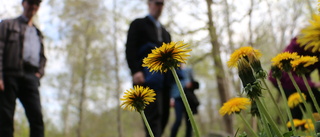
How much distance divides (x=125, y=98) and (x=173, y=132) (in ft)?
13.7

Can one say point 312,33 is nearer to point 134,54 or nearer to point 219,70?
point 134,54

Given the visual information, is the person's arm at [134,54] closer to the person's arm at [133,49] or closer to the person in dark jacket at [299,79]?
the person's arm at [133,49]

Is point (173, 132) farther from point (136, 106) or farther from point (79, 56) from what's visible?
point (79, 56)

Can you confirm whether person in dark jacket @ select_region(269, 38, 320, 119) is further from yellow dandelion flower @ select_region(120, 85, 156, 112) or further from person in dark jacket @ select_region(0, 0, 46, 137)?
person in dark jacket @ select_region(0, 0, 46, 137)

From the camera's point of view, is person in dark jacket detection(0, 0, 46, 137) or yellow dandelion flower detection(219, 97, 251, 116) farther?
person in dark jacket detection(0, 0, 46, 137)

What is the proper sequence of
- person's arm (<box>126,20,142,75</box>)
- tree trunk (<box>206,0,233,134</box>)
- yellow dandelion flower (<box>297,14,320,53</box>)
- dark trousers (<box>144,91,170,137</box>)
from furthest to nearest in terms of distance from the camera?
tree trunk (<box>206,0,233,134</box>), person's arm (<box>126,20,142,75</box>), dark trousers (<box>144,91,170,137</box>), yellow dandelion flower (<box>297,14,320,53</box>)

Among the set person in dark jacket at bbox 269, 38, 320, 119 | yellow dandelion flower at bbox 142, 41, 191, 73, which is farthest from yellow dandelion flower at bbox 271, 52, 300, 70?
person in dark jacket at bbox 269, 38, 320, 119

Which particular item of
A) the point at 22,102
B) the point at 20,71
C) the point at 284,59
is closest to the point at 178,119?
the point at 22,102

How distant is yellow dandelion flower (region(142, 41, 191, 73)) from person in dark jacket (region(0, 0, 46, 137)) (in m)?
2.23

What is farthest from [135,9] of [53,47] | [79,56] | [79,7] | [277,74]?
[277,74]

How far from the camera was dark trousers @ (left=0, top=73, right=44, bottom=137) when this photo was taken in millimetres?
2775

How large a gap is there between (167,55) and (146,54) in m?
1.97

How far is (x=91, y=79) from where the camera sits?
14789 mm

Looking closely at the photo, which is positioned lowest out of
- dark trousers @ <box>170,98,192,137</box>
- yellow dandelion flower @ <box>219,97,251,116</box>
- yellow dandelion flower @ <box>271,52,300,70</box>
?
dark trousers @ <box>170,98,192,137</box>
